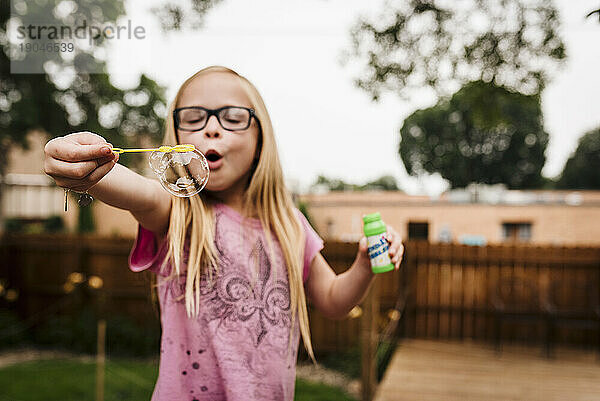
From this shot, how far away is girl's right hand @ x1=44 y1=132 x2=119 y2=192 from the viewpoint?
54cm

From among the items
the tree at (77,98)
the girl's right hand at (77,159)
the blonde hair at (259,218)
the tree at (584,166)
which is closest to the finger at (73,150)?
the girl's right hand at (77,159)

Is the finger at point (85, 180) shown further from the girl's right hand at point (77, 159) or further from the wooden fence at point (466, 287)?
the wooden fence at point (466, 287)

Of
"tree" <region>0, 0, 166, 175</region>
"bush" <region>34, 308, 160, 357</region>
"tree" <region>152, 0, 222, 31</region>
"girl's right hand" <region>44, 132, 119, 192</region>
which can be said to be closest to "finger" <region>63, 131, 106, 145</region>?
"girl's right hand" <region>44, 132, 119, 192</region>

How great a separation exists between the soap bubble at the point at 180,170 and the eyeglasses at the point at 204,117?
13 centimetres

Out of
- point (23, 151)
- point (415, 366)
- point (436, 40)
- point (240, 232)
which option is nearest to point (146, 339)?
point (23, 151)

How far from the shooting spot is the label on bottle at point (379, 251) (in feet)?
2.66

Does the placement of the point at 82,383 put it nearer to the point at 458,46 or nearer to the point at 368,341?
the point at 368,341

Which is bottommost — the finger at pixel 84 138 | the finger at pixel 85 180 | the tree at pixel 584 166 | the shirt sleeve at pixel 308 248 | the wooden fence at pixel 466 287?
the wooden fence at pixel 466 287

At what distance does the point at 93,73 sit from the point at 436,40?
6.40 feet

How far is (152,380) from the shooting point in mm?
3781

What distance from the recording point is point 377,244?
0.82 m

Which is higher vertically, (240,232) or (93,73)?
(93,73)

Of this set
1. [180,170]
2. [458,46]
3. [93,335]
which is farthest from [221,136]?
[93,335]

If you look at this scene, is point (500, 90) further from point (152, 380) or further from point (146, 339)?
point (146, 339)
